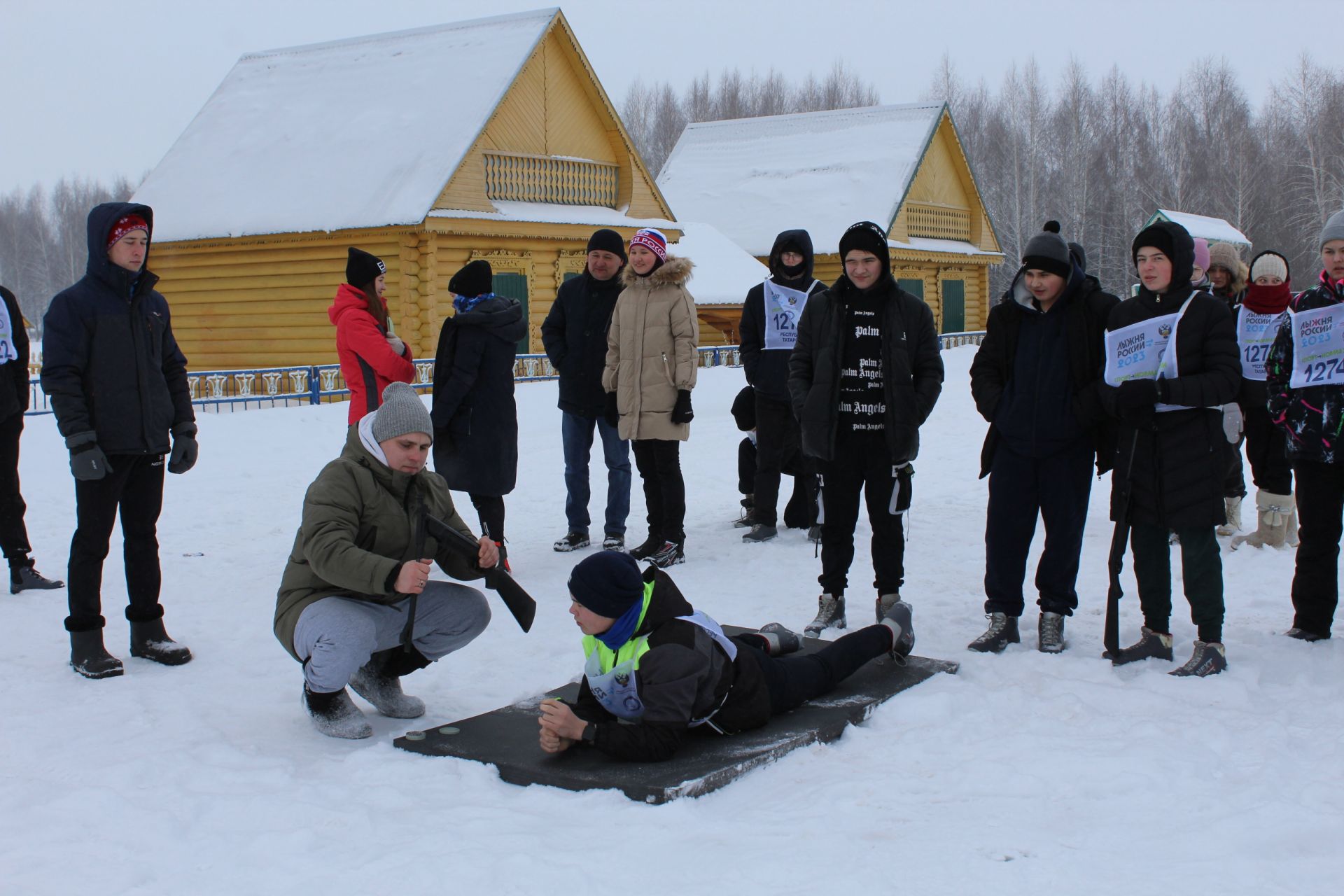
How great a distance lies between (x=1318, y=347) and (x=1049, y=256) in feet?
4.01

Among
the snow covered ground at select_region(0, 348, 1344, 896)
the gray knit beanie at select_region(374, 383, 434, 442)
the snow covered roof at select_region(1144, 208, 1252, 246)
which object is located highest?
the snow covered roof at select_region(1144, 208, 1252, 246)

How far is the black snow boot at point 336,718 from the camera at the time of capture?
438 cm

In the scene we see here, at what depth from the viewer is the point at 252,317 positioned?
18328 mm

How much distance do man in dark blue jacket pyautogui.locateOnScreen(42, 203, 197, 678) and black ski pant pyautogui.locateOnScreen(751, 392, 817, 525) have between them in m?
3.62

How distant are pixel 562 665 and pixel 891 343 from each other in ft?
6.75

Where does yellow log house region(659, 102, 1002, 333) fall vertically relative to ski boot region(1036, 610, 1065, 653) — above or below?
above

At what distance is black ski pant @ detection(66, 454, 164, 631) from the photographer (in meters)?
5.11

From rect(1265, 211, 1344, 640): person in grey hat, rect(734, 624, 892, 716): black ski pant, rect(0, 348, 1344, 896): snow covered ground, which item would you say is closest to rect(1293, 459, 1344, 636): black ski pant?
rect(1265, 211, 1344, 640): person in grey hat

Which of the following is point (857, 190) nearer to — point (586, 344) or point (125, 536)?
point (586, 344)

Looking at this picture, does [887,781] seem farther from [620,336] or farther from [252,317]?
[252,317]

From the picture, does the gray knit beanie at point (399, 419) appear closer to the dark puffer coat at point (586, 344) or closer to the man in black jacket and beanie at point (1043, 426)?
the man in black jacket and beanie at point (1043, 426)

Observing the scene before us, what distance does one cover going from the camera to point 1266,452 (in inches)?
269

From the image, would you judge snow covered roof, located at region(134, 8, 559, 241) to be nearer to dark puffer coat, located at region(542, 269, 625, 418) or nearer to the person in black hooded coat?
dark puffer coat, located at region(542, 269, 625, 418)

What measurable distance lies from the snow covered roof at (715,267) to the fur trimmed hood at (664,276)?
1282 cm
